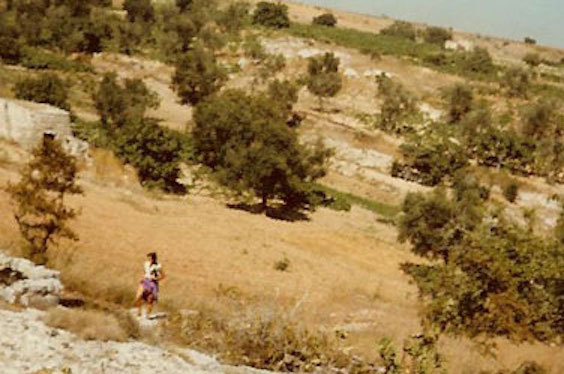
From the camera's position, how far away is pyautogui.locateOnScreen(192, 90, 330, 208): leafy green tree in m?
41.0

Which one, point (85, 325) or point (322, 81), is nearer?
point (85, 325)

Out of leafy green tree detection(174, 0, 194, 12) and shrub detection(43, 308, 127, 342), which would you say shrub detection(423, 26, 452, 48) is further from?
shrub detection(43, 308, 127, 342)

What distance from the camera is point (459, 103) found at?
77.2 m

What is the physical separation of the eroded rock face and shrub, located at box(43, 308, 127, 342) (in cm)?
107

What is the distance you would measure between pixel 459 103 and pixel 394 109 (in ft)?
33.4

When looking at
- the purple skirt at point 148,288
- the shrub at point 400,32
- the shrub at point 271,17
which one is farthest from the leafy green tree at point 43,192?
the shrub at point 400,32

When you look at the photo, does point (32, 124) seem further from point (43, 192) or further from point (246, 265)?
point (43, 192)

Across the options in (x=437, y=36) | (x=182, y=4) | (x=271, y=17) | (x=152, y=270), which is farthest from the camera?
(x=437, y=36)

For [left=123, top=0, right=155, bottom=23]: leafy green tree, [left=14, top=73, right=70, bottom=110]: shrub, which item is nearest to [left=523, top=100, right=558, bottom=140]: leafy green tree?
[left=14, top=73, right=70, bottom=110]: shrub

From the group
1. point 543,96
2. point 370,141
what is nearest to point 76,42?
point 370,141

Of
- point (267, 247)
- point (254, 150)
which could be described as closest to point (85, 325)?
point (267, 247)

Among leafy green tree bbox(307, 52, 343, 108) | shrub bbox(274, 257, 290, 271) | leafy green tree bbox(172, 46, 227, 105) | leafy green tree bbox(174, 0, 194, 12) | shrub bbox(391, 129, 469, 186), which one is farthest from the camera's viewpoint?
leafy green tree bbox(174, 0, 194, 12)

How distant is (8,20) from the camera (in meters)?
74.9

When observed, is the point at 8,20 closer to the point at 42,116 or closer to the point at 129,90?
the point at 129,90
